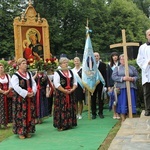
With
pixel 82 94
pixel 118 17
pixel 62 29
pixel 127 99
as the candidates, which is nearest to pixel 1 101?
pixel 82 94

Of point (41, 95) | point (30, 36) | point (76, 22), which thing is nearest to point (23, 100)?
point (41, 95)

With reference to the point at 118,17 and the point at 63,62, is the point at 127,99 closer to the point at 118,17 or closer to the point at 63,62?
the point at 63,62

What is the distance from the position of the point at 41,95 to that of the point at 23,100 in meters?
1.82

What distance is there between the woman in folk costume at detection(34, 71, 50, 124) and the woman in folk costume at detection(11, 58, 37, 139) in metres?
1.50

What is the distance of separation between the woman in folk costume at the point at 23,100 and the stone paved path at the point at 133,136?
81.4 inches

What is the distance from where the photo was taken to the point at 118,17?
4609 centimetres

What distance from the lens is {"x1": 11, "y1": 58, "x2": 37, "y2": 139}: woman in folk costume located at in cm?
709

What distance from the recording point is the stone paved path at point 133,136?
473 cm

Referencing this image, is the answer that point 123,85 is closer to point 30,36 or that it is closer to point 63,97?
point 63,97

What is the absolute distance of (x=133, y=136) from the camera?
531 cm

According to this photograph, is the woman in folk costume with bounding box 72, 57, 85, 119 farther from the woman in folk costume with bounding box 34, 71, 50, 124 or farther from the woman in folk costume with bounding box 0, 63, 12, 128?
the woman in folk costume with bounding box 0, 63, 12, 128

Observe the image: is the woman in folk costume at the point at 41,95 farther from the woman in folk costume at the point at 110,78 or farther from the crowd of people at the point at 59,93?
the woman in folk costume at the point at 110,78

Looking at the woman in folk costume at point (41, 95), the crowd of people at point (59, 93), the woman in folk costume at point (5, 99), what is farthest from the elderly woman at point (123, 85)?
the woman in folk costume at point (5, 99)

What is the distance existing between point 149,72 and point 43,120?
11.6 ft
